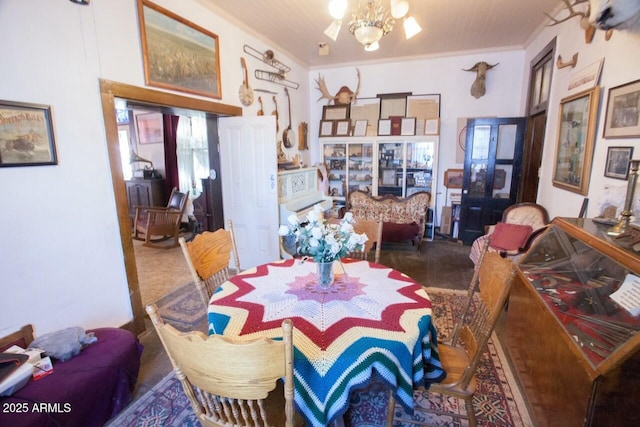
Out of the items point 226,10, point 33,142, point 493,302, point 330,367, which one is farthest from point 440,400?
point 226,10

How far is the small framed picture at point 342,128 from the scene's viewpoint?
17.3ft

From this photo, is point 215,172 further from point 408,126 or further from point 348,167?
point 408,126

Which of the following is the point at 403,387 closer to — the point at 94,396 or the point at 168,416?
the point at 168,416

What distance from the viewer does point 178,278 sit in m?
3.64

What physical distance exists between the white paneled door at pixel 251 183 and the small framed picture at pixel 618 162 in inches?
109

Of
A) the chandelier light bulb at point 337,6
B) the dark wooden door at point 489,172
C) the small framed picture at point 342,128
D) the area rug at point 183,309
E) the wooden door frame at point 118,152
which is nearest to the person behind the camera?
the chandelier light bulb at point 337,6

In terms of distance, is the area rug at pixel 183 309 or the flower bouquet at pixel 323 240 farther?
the area rug at pixel 183 309

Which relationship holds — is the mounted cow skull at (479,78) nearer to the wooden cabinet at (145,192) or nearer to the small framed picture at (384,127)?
the small framed picture at (384,127)

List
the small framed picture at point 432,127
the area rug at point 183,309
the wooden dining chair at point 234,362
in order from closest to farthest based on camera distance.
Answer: the wooden dining chair at point 234,362
the area rug at point 183,309
the small framed picture at point 432,127

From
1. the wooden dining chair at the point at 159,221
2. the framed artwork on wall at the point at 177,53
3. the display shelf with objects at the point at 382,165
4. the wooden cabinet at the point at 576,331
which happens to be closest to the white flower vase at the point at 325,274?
the wooden cabinet at the point at 576,331

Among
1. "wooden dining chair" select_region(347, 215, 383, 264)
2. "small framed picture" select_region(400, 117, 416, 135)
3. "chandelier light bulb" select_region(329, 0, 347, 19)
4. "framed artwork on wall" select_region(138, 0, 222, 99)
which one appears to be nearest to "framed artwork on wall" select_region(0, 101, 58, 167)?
"framed artwork on wall" select_region(138, 0, 222, 99)

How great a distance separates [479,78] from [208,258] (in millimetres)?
4641

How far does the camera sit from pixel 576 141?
8.43 ft

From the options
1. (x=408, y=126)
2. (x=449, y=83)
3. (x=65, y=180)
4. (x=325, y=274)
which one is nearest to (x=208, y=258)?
(x=325, y=274)
